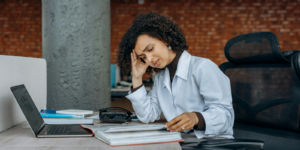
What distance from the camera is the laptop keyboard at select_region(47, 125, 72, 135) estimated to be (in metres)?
0.94

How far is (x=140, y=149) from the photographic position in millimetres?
765

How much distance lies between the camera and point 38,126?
967mm

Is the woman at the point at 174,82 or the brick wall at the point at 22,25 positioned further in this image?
the brick wall at the point at 22,25

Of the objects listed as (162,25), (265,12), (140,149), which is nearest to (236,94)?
(162,25)

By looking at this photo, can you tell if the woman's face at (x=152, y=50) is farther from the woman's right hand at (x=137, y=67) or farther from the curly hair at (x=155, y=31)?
the woman's right hand at (x=137, y=67)

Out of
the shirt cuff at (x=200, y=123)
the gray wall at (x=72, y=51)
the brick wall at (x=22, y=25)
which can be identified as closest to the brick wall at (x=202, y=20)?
the brick wall at (x=22, y=25)

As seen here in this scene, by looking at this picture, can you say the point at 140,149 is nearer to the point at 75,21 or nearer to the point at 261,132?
the point at 261,132

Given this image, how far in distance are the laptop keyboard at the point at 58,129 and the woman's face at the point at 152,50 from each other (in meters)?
0.48

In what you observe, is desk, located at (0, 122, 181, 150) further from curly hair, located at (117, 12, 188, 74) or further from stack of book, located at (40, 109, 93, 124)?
curly hair, located at (117, 12, 188, 74)

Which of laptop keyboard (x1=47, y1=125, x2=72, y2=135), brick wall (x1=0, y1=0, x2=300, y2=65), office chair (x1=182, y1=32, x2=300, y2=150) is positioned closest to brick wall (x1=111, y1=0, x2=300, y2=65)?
brick wall (x1=0, y1=0, x2=300, y2=65)

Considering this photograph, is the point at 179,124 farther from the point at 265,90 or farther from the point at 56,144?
the point at 265,90

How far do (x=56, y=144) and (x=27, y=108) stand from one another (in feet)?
0.82

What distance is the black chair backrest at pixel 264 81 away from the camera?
4.09ft

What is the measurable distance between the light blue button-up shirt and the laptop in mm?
349
